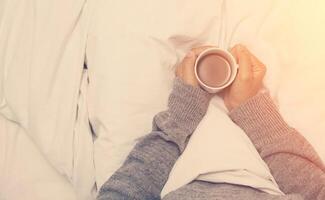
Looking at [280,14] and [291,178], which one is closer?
[291,178]

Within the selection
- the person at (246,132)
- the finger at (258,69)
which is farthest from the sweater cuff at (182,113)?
the finger at (258,69)

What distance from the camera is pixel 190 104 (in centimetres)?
100

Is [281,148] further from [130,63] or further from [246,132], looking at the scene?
[130,63]

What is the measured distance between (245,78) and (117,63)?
27 cm

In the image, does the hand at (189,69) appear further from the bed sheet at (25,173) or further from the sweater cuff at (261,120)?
the bed sheet at (25,173)

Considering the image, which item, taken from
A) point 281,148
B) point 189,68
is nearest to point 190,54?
point 189,68

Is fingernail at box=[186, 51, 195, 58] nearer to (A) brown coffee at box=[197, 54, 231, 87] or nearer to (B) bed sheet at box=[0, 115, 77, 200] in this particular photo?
(A) brown coffee at box=[197, 54, 231, 87]

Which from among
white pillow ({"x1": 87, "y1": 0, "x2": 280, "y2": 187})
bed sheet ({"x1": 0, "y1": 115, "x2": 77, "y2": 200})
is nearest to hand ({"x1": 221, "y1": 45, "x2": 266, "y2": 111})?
white pillow ({"x1": 87, "y1": 0, "x2": 280, "y2": 187})

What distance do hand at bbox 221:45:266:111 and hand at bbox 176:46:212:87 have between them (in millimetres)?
77

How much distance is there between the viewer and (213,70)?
40.4 inches

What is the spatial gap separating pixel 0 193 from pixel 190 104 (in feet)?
1.40

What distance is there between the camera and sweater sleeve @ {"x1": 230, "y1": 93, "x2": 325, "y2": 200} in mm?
894

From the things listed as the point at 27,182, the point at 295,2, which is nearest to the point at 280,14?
the point at 295,2

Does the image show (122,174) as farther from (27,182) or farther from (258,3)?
(258,3)
